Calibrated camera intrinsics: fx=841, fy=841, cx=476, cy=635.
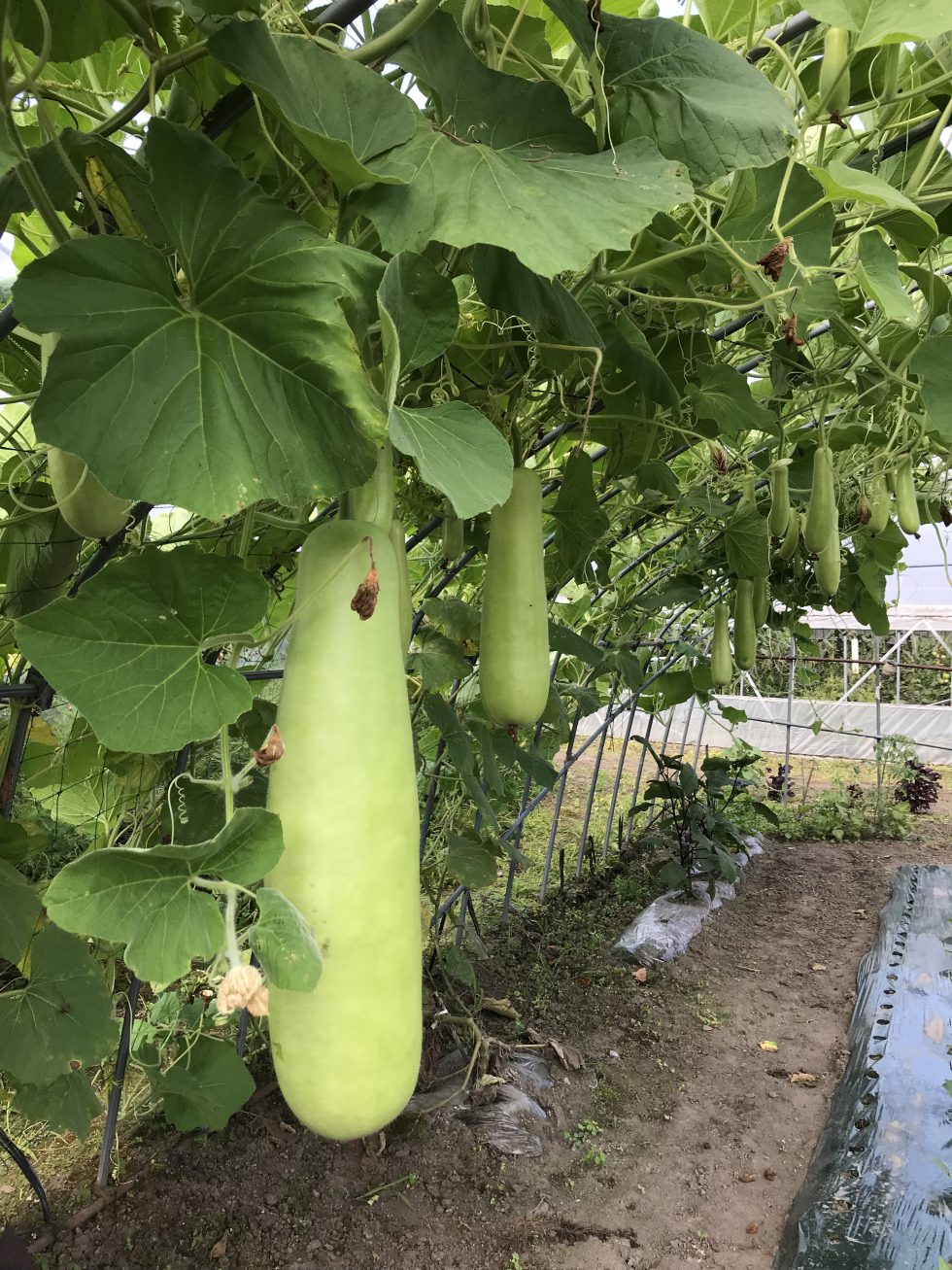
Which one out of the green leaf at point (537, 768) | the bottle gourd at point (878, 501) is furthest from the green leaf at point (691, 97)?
the green leaf at point (537, 768)

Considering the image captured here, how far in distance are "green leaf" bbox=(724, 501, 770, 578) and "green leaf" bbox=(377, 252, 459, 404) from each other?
224cm

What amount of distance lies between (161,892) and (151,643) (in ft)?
0.60

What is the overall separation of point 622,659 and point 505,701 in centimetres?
252

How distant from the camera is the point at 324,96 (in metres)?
0.62

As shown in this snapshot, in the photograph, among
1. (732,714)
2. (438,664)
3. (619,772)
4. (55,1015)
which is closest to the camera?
(55,1015)

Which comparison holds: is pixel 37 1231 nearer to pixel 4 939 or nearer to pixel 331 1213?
pixel 331 1213

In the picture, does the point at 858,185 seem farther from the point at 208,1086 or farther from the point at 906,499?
the point at 208,1086

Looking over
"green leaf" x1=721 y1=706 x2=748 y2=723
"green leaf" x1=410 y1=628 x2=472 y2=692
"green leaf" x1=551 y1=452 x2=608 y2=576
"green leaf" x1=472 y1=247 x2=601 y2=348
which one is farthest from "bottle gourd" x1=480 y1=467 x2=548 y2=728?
"green leaf" x1=721 y1=706 x2=748 y2=723

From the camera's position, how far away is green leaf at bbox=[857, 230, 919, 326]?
950 millimetres

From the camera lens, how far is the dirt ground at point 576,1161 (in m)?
2.07

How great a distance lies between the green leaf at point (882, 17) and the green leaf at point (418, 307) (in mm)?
486

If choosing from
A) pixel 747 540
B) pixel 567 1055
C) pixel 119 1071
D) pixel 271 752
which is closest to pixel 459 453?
pixel 271 752

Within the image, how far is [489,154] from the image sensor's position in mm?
684

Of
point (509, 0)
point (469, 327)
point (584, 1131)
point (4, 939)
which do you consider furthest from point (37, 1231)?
point (509, 0)
